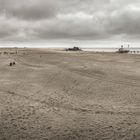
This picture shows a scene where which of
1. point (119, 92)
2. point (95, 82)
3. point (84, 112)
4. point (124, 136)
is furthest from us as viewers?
point (95, 82)

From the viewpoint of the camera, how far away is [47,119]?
1068cm

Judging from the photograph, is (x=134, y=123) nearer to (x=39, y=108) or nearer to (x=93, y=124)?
(x=93, y=124)

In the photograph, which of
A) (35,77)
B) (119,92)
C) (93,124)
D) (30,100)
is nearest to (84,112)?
(93,124)

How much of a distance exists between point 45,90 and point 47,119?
5.53 m

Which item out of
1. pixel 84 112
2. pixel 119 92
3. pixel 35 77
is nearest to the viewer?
pixel 84 112

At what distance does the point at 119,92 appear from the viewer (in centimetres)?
1555

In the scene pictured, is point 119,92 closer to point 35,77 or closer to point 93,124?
point 93,124

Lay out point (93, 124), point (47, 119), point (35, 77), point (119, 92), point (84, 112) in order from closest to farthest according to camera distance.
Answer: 1. point (93, 124)
2. point (47, 119)
3. point (84, 112)
4. point (119, 92)
5. point (35, 77)

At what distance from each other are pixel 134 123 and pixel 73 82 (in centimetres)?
929

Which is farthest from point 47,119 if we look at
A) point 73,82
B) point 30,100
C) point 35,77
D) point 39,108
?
point 35,77

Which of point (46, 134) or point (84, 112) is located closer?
point (46, 134)

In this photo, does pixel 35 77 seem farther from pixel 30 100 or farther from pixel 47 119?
pixel 47 119

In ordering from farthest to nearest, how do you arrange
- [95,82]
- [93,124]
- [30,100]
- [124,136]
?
[95,82] → [30,100] → [93,124] → [124,136]

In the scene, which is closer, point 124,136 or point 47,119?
point 124,136
